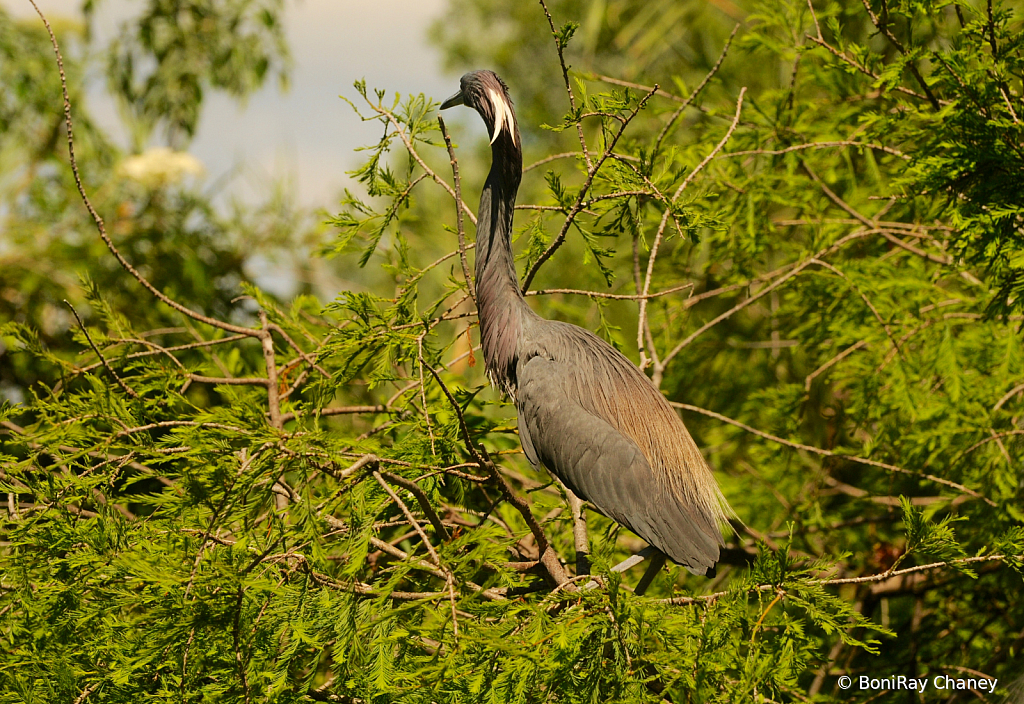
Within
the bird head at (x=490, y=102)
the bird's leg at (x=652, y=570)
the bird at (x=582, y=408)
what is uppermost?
the bird head at (x=490, y=102)

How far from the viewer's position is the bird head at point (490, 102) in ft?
10.5

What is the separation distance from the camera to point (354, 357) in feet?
8.82

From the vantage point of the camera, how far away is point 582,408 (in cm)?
321

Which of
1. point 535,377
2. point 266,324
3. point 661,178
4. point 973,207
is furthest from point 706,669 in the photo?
point 266,324

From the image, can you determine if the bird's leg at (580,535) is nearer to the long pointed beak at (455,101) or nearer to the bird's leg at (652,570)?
the bird's leg at (652,570)

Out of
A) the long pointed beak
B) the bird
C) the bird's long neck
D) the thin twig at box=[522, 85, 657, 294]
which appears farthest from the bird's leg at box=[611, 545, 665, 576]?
the long pointed beak

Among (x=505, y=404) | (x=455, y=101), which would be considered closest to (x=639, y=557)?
(x=505, y=404)

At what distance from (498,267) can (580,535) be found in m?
1.19

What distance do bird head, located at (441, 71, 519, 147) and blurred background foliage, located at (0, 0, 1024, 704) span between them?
287 millimetres

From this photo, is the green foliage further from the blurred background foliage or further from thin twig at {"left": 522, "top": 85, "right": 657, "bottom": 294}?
thin twig at {"left": 522, "top": 85, "right": 657, "bottom": 294}

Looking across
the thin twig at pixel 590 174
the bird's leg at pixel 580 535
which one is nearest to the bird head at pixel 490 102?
the thin twig at pixel 590 174

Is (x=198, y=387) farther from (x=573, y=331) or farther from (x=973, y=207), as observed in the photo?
(x=973, y=207)

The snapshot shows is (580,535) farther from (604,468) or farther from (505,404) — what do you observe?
(505,404)

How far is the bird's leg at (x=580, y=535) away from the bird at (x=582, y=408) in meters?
0.09
